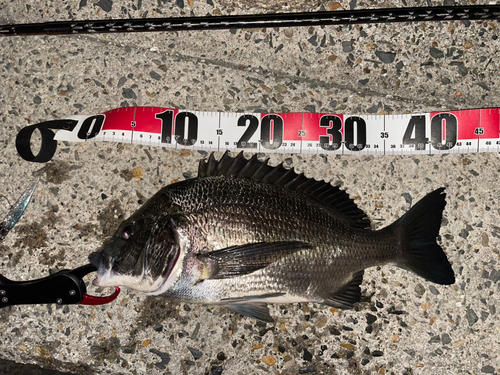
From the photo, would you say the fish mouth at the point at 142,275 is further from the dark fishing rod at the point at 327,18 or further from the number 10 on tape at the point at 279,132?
the dark fishing rod at the point at 327,18

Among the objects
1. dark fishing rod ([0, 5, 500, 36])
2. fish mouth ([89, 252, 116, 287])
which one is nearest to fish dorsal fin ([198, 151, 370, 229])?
fish mouth ([89, 252, 116, 287])

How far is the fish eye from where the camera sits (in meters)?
1.95

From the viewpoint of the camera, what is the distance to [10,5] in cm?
263

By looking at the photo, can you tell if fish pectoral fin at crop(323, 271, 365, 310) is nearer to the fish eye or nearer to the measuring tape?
the measuring tape

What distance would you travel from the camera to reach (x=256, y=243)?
77.2 inches

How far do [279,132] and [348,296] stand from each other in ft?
3.32

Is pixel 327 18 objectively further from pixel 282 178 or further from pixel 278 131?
pixel 282 178

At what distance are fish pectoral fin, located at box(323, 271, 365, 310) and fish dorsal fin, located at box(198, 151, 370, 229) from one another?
29cm

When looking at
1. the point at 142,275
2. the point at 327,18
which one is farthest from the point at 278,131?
the point at 142,275

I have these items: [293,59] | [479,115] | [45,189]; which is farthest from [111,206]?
[479,115]

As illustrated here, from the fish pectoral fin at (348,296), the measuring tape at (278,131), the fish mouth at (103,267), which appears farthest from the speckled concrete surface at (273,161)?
the fish mouth at (103,267)

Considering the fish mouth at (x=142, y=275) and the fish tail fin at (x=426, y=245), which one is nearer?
the fish mouth at (x=142, y=275)

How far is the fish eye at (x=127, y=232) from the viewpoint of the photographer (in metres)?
1.95

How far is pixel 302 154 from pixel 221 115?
547 millimetres
